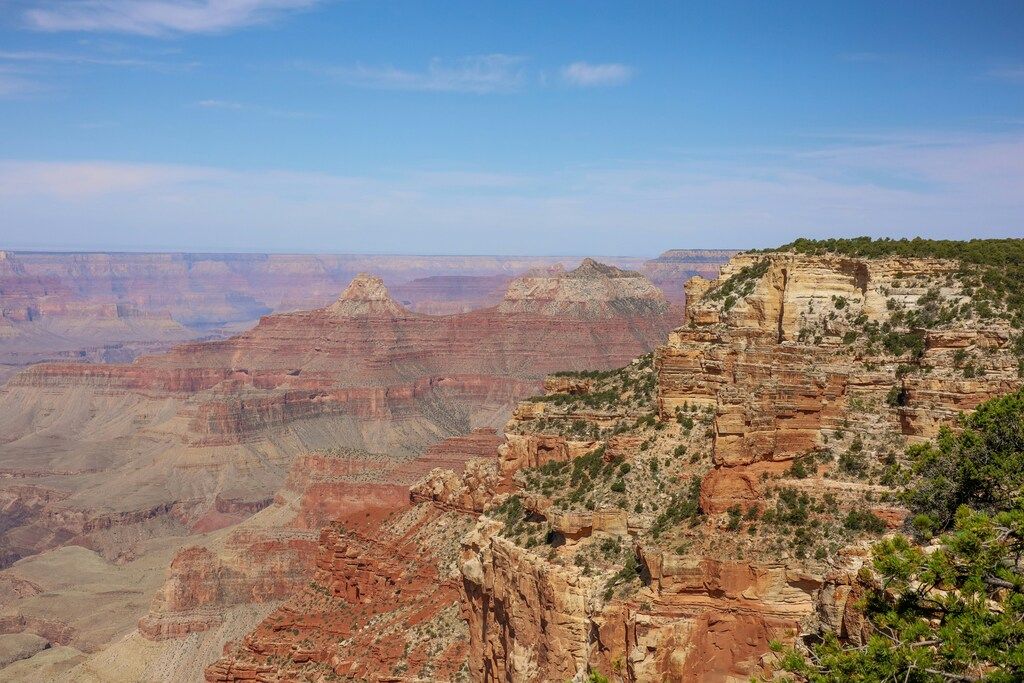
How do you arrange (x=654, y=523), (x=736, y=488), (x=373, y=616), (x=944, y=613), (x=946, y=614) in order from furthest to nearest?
(x=373, y=616) < (x=654, y=523) < (x=736, y=488) < (x=944, y=613) < (x=946, y=614)

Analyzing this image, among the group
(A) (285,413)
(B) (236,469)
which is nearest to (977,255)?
(B) (236,469)

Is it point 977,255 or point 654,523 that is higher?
point 977,255

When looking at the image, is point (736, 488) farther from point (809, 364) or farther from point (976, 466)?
point (976, 466)

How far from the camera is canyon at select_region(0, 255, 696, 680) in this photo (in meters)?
87.2

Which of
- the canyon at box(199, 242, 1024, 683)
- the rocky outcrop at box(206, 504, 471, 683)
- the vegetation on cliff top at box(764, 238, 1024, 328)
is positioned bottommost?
the rocky outcrop at box(206, 504, 471, 683)

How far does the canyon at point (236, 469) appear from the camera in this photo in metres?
87.2

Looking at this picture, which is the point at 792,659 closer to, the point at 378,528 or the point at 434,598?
the point at 434,598

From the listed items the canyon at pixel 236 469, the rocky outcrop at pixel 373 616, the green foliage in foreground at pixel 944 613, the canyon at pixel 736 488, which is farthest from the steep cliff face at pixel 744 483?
the canyon at pixel 236 469

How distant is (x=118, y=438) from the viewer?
183m

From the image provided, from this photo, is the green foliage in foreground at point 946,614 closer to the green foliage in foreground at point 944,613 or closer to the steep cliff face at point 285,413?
the green foliage in foreground at point 944,613

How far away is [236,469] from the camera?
15925 cm

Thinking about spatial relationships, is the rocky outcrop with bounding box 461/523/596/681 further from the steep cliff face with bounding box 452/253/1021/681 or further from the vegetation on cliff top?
the vegetation on cliff top

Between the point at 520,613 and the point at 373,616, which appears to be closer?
the point at 520,613

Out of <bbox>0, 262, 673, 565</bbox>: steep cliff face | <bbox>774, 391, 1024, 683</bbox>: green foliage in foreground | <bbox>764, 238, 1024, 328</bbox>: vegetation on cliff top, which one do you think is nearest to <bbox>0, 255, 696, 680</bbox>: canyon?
<bbox>0, 262, 673, 565</bbox>: steep cliff face
